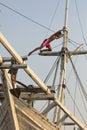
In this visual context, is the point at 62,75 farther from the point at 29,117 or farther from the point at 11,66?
the point at 11,66

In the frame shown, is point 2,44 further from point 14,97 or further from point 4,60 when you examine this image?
point 14,97

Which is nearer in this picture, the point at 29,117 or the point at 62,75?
the point at 29,117

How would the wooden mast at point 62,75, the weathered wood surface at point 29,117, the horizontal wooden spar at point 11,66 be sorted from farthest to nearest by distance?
the wooden mast at point 62,75 < the weathered wood surface at point 29,117 < the horizontal wooden spar at point 11,66

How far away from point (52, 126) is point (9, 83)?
3444 mm

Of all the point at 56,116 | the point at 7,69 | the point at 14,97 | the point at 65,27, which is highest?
the point at 65,27

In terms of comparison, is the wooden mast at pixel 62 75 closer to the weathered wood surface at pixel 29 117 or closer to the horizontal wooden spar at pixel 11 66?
the weathered wood surface at pixel 29 117

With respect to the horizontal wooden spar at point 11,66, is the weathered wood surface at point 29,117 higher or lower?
lower

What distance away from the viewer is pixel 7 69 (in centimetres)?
1781

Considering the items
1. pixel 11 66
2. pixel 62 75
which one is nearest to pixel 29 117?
pixel 11 66

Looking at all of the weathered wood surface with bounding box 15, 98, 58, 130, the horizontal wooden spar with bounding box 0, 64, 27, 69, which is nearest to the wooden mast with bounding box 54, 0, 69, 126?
the weathered wood surface with bounding box 15, 98, 58, 130

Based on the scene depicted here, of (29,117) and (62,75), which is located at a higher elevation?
(62,75)

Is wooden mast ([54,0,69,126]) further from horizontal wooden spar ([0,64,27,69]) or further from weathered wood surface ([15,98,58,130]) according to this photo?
horizontal wooden spar ([0,64,27,69])

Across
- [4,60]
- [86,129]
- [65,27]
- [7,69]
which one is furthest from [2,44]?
[65,27]

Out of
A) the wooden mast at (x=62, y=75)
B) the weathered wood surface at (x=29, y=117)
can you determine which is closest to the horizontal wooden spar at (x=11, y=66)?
the weathered wood surface at (x=29, y=117)
